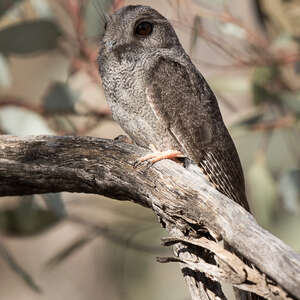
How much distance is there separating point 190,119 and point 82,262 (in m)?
2.57

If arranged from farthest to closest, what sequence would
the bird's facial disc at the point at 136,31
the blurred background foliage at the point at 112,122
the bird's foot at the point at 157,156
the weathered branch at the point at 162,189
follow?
the blurred background foliage at the point at 112,122, the bird's facial disc at the point at 136,31, the bird's foot at the point at 157,156, the weathered branch at the point at 162,189

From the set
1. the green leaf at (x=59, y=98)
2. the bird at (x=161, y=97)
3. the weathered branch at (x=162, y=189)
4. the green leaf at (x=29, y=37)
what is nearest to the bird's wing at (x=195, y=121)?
the bird at (x=161, y=97)

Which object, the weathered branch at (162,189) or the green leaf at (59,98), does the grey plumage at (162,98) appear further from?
the green leaf at (59,98)

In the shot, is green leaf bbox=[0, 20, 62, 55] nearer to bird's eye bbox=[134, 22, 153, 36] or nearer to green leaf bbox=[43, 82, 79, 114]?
green leaf bbox=[43, 82, 79, 114]

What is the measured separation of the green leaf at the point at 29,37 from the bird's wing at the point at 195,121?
1.23 meters

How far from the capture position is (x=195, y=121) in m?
2.93

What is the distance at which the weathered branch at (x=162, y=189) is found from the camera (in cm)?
214

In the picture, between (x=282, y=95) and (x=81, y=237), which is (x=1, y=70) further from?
(x=282, y=95)

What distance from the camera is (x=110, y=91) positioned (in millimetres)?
2936

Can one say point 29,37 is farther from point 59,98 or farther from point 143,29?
point 143,29

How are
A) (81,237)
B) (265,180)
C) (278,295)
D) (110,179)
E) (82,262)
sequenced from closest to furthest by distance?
(278,295), (110,179), (265,180), (81,237), (82,262)

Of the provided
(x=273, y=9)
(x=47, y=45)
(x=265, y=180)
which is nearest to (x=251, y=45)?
(x=273, y=9)

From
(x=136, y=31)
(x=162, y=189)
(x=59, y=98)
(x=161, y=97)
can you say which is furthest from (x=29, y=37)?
(x=162, y=189)

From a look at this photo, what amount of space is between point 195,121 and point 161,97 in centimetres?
18
